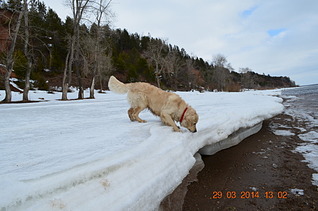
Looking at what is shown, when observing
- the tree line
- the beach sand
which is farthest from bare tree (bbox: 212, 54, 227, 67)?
the beach sand

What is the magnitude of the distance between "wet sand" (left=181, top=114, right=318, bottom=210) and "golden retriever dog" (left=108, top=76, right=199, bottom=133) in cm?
111

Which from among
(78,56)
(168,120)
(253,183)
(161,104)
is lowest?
(253,183)

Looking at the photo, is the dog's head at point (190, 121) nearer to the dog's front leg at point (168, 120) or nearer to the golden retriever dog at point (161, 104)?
the golden retriever dog at point (161, 104)

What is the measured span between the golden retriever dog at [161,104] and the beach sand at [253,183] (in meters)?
1.10

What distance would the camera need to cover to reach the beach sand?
8.11ft

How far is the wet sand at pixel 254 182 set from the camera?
249cm

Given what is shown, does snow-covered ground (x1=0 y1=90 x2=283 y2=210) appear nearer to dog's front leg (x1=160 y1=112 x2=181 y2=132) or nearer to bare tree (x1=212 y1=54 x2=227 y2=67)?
dog's front leg (x1=160 y1=112 x2=181 y2=132)

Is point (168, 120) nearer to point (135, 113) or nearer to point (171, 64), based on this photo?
point (135, 113)

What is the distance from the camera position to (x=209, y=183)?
3.11 m

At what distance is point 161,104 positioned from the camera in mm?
4523

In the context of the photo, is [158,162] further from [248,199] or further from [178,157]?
[248,199]

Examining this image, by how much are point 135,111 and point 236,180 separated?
296cm

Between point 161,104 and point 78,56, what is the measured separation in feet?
50.3

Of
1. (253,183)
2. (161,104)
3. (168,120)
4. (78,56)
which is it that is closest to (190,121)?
(168,120)
